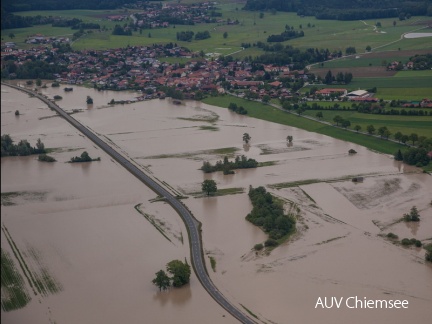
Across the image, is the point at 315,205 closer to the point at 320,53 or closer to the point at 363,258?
the point at 363,258

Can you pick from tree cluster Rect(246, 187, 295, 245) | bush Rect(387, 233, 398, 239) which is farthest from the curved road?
bush Rect(387, 233, 398, 239)

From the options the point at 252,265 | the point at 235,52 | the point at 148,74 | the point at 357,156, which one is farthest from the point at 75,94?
the point at 252,265

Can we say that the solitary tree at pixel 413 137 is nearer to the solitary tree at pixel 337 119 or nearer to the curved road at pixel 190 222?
the solitary tree at pixel 337 119

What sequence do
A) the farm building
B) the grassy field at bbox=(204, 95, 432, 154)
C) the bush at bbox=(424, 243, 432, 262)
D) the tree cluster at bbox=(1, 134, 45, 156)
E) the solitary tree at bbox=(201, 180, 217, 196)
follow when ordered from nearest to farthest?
the bush at bbox=(424, 243, 432, 262) < the solitary tree at bbox=(201, 180, 217, 196) < the tree cluster at bbox=(1, 134, 45, 156) < the grassy field at bbox=(204, 95, 432, 154) < the farm building

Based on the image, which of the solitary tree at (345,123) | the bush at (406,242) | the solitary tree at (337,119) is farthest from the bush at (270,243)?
the solitary tree at (337,119)

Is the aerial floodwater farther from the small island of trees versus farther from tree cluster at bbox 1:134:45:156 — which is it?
tree cluster at bbox 1:134:45:156

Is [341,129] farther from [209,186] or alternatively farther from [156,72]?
[156,72]

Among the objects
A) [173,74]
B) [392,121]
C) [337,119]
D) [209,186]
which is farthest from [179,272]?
[173,74]
